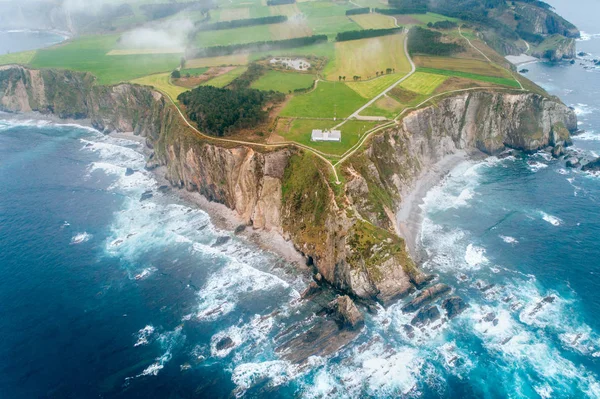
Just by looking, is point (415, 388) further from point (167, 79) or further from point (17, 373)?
point (167, 79)

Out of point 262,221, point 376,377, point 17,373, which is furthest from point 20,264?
point 376,377

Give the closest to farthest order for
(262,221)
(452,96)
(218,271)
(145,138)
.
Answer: (218,271), (262,221), (452,96), (145,138)

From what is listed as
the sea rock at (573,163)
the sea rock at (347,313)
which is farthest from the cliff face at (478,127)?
the sea rock at (347,313)

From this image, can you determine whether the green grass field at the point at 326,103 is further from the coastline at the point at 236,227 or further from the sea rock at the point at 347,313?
the sea rock at the point at 347,313

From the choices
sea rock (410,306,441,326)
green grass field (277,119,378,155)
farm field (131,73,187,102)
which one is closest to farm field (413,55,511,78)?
green grass field (277,119,378,155)

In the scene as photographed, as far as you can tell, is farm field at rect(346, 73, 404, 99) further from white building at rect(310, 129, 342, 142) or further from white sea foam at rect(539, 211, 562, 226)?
white sea foam at rect(539, 211, 562, 226)
